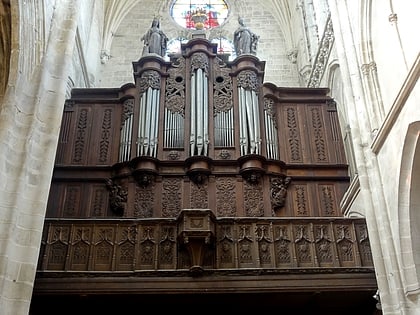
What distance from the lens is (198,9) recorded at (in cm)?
1791

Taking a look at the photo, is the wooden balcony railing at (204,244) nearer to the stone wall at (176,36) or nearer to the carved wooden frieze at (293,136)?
the carved wooden frieze at (293,136)

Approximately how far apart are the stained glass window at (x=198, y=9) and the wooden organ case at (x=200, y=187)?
5.58 m

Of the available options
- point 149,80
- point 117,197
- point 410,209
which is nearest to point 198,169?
point 117,197

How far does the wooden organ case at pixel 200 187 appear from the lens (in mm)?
8578

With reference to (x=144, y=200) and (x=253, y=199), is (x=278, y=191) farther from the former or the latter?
(x=144, y=200)

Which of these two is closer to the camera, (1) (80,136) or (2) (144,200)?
(2) (144,200)

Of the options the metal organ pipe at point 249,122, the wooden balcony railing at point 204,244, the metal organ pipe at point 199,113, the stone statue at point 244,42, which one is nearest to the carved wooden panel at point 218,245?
the wooden balcony railing at point 204,244

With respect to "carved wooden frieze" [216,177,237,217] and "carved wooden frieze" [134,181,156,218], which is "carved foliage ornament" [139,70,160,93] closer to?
"carved wooden frieze" [134,181,156,218]

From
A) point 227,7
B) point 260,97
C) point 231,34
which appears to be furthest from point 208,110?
point 227,7

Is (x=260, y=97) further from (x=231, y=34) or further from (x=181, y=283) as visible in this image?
(x=231, y=34)

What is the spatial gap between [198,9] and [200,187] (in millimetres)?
9233

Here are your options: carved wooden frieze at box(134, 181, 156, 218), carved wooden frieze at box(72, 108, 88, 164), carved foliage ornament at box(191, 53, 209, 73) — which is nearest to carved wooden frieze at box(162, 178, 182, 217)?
carved wooden frieze at box(134, 181, 156, 218)

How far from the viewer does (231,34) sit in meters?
17.5

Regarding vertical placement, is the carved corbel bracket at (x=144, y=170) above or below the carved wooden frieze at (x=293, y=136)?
below
